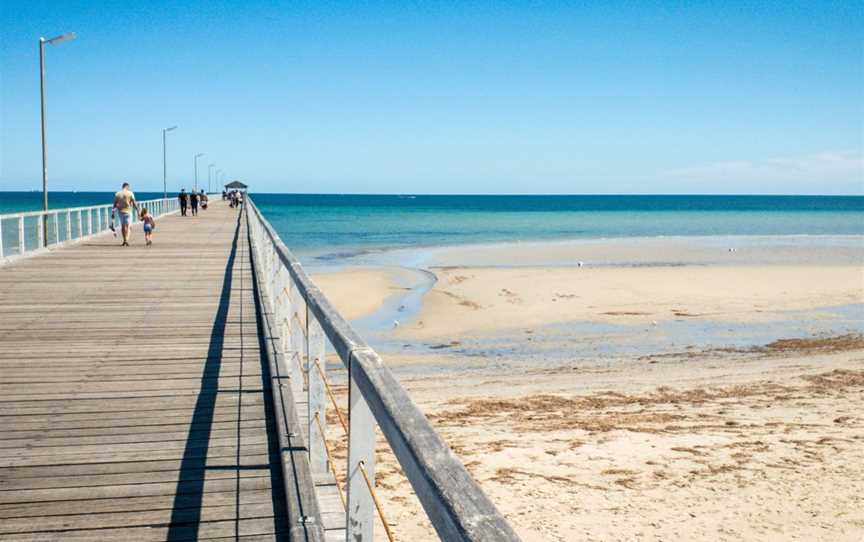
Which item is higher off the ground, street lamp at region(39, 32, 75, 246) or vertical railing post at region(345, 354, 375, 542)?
street lamp at region(39, 32, 75, 246)

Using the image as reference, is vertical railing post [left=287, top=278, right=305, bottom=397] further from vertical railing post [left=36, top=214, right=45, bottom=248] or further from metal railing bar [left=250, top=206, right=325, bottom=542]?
vertical railing post [left=36, top=214, right=45, bottom=248]

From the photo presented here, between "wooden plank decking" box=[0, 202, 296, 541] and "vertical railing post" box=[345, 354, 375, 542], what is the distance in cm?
120

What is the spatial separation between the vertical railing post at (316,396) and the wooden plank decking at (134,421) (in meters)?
0.23

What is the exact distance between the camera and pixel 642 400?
10.5 metres

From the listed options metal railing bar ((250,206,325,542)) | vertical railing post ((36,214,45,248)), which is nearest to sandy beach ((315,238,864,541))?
metal railing bar ((250,206,325,542))

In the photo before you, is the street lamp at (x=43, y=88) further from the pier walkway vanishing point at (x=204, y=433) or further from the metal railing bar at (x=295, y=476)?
the metal railing bar at (x=295, y=476)

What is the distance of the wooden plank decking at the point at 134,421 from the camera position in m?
3.29

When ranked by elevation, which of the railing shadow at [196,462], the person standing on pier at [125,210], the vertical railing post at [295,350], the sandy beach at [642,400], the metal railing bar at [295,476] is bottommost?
the sandy beach at [642,400]

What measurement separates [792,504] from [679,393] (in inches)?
169

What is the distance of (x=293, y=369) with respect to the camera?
4.96 m

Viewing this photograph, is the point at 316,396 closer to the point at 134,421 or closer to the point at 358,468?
the point at 358,468

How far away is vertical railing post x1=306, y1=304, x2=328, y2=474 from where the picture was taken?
→ 337cm

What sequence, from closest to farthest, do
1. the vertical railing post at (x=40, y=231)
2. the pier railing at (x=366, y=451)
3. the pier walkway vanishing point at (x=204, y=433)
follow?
the pier railing at (x=366, y=451) < the pier walkway vanishing point at (x=204, y=433) < the vertical railing post at (x=40, y=231)

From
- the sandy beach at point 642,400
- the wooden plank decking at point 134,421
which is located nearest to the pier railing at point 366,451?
the wooden plank decking at point 134,421
